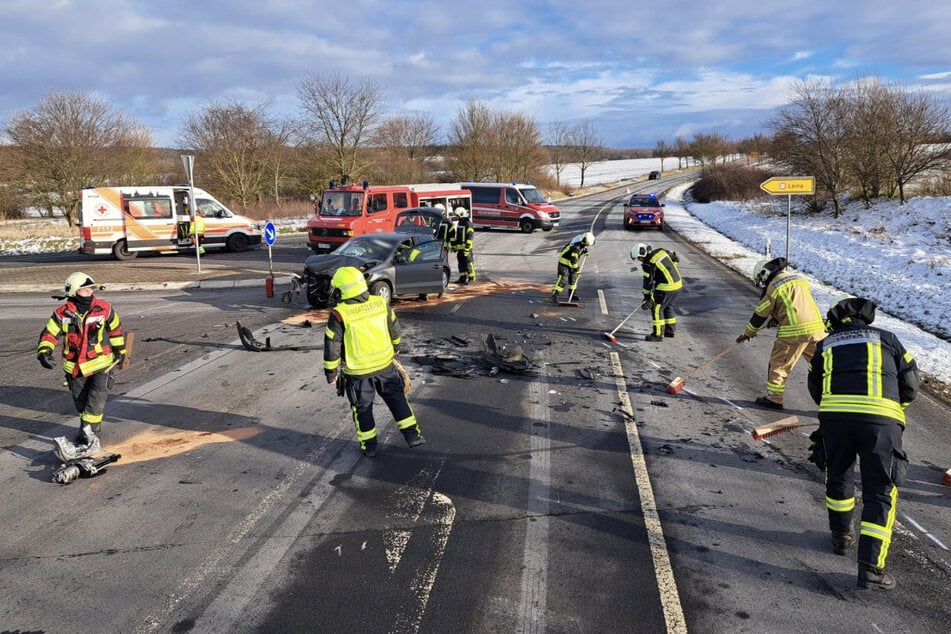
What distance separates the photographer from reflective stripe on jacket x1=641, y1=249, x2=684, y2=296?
9859 millimetres

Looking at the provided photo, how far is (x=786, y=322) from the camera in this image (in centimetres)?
707

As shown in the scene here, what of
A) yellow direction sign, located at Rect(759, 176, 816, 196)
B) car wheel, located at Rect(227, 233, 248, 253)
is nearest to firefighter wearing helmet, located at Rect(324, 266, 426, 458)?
yellow direction sign, located at Rect(759, 176, 816, 196)

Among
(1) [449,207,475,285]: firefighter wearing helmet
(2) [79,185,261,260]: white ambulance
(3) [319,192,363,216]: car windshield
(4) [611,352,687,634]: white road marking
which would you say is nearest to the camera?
(4) [611,352,687,634]: white road marking

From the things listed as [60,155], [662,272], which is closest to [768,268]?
[662,272]

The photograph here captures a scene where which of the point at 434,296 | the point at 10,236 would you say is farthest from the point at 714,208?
the point at 10,236

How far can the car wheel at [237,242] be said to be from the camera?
21656 mm

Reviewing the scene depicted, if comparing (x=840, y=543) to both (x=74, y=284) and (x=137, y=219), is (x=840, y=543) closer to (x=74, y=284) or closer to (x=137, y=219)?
(x=74, y=284)

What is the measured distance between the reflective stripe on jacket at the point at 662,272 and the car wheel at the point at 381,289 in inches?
199

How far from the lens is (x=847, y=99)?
26000 millimetres

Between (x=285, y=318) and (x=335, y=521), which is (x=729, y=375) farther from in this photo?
(x=285, y=318)

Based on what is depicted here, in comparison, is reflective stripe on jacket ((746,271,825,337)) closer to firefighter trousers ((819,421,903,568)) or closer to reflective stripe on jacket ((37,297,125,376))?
firefighter trousers ((819,421,903,568))

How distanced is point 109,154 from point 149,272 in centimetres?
2002

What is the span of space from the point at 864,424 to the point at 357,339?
393 cm

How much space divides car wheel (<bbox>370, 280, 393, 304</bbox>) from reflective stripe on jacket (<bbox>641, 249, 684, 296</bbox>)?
16.6ft
